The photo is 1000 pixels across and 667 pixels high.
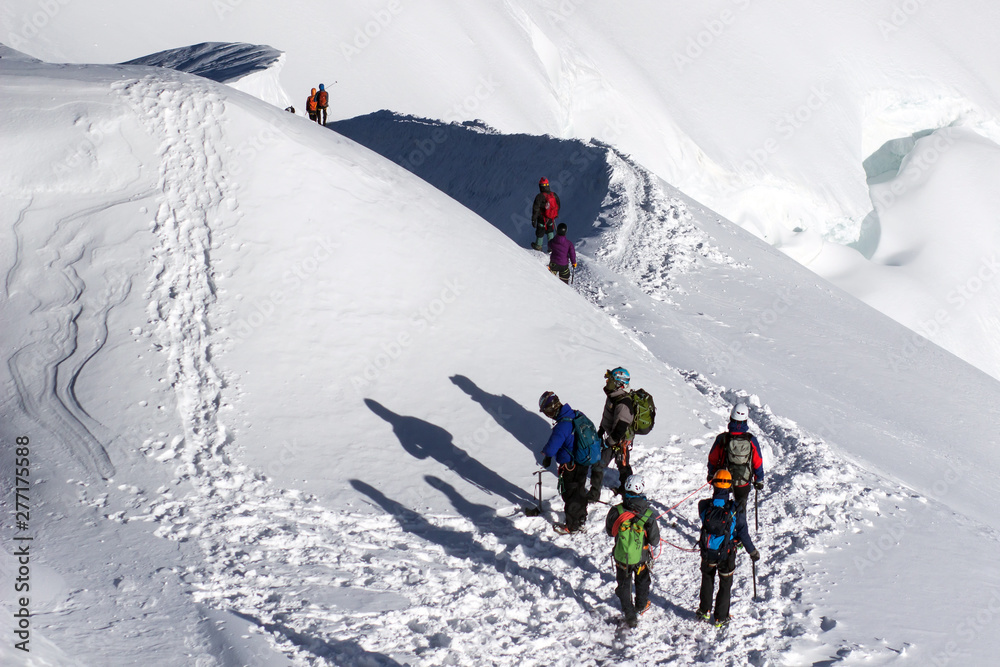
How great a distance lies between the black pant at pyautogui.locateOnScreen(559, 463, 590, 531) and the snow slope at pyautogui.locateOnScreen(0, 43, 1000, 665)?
0.85 feet

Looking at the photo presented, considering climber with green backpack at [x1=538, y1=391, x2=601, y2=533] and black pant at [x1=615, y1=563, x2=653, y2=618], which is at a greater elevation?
climber with green backpack at [x1=538, y1=391, x2=601, y2=533]

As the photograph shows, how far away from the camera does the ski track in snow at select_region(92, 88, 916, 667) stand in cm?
674

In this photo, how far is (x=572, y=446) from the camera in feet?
25.4

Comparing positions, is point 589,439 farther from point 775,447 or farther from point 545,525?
point 775,447

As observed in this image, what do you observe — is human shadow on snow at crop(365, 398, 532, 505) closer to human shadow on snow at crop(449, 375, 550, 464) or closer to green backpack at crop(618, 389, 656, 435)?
human shadow on snow at crop(449, 375, 550, 464)

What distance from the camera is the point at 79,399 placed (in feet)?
28.7

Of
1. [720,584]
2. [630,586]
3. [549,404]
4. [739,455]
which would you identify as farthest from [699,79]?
[630,586]

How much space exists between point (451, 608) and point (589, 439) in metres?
1.92

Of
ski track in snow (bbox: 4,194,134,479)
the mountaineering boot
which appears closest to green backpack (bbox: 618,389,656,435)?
the mountaineering boot

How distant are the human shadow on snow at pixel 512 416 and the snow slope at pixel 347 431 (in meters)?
0.03

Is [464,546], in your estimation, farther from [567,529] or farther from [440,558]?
[567,529]

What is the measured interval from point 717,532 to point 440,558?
101 inches

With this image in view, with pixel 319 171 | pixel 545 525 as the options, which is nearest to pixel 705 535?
pixel 545 525

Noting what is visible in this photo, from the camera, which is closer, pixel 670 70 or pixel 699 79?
pixel 699 79
